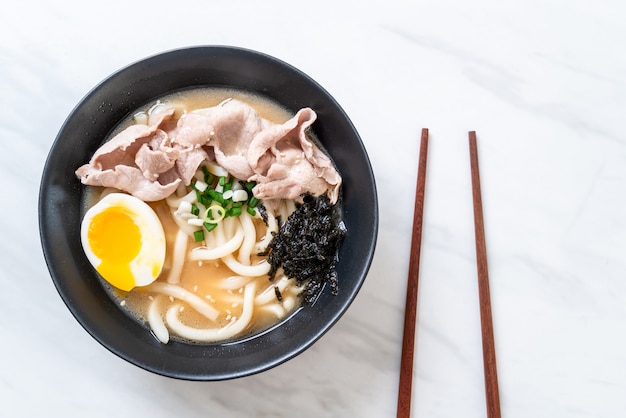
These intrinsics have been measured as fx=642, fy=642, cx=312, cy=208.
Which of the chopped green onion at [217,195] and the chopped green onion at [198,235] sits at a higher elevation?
the chopped green onion at [217,195]

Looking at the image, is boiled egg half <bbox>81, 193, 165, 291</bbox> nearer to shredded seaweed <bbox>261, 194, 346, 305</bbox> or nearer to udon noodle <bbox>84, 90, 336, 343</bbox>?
udon noodle <bbox>84, 90, 336, 343</bbox>

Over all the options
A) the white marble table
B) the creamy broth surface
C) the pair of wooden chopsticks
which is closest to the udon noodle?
the creamy broth surface

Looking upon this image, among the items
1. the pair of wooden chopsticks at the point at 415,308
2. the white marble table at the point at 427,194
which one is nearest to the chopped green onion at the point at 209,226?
the white marble table at the point at 427,194

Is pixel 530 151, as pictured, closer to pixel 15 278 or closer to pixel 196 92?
pixel 196 92

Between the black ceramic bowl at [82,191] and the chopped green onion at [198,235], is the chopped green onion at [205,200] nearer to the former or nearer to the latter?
the chopped green onion at [198,235]

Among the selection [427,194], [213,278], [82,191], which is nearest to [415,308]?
[427,194]

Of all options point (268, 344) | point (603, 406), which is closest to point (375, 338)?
point (268, 344)

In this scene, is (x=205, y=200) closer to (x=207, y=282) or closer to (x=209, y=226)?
(x=209, y=226)
